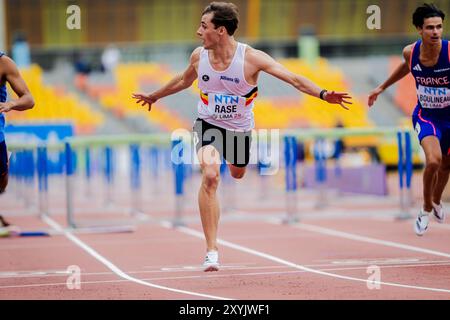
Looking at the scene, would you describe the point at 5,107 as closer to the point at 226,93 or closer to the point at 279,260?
the point at 226,93

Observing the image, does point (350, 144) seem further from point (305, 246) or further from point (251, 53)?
point (251, 53)

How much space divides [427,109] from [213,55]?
7.04ft

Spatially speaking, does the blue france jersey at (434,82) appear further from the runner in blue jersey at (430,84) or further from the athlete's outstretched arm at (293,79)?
the athlete's outstretched arm at (293,79)

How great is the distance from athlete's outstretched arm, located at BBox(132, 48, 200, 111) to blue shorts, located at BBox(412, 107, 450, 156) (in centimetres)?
214

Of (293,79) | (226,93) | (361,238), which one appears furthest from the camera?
(361,238)

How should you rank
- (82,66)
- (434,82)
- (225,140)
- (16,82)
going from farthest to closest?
(82,66), (434,82), (16,82), (225,140)

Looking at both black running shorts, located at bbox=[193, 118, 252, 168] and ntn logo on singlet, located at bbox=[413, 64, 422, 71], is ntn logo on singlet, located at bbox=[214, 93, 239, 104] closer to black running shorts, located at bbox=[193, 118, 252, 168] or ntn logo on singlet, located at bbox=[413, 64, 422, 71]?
black running shorts, located at bbox=[193, 118, 252, 168]

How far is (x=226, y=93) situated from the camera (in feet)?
27.5

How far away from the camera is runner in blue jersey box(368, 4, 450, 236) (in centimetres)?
891

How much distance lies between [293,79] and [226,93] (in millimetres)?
640

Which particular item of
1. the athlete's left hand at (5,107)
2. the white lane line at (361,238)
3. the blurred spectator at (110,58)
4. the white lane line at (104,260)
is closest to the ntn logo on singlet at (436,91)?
the white lane line at (361,238)

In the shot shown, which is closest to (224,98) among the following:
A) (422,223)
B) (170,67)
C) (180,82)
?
(180,82)

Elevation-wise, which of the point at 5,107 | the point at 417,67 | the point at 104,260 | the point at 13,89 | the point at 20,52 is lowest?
the point at 104,260

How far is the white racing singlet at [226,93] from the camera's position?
8297 millimetres
